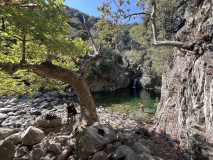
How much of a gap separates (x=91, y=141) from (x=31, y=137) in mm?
2645

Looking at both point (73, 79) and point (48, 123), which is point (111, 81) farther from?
point (73, 79)

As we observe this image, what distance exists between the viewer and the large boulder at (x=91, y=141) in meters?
3.39

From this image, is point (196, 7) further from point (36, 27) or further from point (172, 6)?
point (36, 27)

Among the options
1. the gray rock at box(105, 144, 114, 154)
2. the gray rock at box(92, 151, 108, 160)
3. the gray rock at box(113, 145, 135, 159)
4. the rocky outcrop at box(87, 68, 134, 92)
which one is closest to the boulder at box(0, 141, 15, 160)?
the gray rock at box(92, 151, 108, 160)

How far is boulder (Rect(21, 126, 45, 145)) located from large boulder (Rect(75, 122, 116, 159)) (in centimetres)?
192

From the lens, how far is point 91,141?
350 cm

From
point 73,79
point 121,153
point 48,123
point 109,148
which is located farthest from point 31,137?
point 121,153

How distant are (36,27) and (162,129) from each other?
8.10 m

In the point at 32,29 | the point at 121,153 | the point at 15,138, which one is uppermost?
the point at 32,29

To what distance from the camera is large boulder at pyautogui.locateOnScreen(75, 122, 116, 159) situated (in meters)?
3.39

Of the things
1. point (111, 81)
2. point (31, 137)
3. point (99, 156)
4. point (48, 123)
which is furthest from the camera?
point (111, 81)

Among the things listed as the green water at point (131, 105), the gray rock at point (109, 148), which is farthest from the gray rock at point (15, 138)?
the green water at point (131, 105)

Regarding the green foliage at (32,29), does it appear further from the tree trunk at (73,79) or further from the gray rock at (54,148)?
the gray rock at (54,148)

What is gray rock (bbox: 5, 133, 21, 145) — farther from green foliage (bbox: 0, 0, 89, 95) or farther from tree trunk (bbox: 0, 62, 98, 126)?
tree trunk (bbox: 0, 62, 98, 126)
